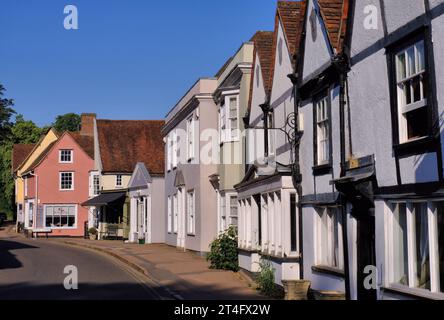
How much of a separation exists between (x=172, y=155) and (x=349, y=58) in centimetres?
2240

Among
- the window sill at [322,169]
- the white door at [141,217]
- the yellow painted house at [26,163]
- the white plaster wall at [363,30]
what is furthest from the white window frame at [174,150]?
the yellow painted house at [26,163]

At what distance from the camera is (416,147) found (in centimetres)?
934

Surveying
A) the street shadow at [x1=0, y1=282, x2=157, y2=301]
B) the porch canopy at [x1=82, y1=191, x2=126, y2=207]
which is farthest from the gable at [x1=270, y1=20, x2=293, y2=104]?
the porch canopy at [x1=82, y1=191, x2=126, y2=207]

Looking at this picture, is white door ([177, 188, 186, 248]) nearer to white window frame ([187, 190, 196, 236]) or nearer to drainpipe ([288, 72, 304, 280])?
white window frame ([187, 190, 196, 236])

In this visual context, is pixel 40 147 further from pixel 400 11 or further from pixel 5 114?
pixel 400 11

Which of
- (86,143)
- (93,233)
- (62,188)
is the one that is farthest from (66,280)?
(86,143)

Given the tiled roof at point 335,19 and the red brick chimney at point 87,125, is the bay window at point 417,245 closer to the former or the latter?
the tiled roof at point 335,19

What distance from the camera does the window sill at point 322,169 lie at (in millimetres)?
12992

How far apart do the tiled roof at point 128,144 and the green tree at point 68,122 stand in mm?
64139

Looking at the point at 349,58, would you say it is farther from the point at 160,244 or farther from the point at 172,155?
the point at 160,244

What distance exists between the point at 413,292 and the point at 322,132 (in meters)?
5.15

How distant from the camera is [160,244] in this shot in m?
35.7

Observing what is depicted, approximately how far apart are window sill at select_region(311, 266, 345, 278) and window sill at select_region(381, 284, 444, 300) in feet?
6.36
